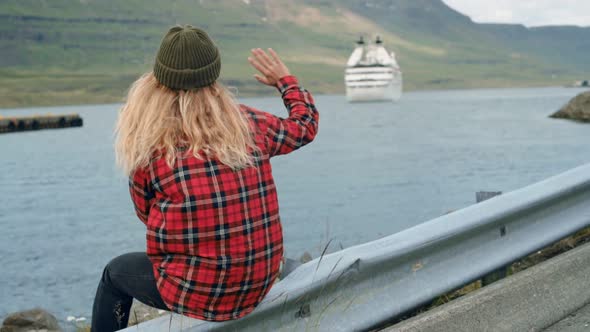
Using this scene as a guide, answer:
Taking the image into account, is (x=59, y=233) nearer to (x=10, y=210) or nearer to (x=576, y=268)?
(x=10, y=210)

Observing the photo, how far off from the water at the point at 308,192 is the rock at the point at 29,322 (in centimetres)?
285

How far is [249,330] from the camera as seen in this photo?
120 inches

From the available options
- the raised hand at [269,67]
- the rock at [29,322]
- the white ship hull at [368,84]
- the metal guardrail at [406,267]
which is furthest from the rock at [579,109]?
the white ship hull at [368,84]

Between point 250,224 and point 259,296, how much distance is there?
0.90ft

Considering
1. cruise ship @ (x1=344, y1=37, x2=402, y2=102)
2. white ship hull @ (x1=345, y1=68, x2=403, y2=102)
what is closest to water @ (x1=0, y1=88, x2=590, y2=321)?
white ship hull @ (x1=345, y1=68, x2=403, y2=102)

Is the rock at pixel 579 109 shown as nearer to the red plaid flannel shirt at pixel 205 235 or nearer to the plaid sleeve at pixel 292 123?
the plaid sleeve at pixel 292 123

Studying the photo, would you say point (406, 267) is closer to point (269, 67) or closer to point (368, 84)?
point (269, 67)

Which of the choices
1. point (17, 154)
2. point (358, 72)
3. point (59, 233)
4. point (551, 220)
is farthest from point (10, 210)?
point (358, 72)

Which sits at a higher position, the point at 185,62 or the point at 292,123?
the point at 185,62

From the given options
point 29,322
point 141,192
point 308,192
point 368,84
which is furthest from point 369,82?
point 141,192

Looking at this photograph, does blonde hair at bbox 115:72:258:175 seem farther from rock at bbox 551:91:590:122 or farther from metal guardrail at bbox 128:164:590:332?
rock at bbox 551:91:590:122

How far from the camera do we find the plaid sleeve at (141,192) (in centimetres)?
300

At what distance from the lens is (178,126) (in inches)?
117

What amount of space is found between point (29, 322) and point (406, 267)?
4.96 meters
